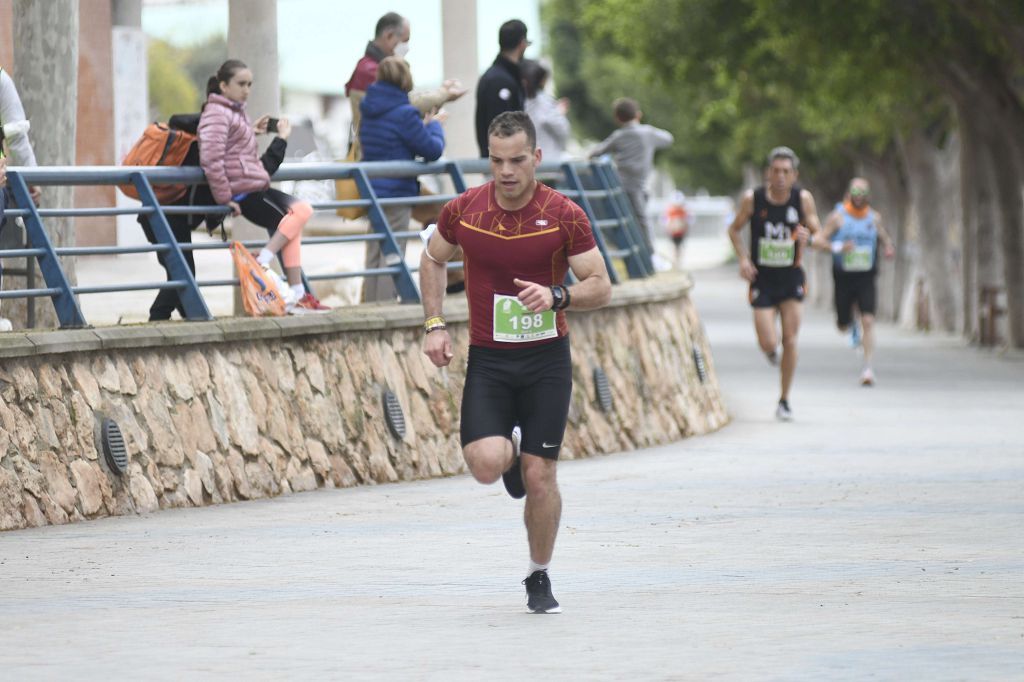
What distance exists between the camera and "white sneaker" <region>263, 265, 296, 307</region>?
1250 cm

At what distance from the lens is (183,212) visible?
12.3 meters

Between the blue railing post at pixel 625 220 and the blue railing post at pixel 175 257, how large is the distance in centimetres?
542

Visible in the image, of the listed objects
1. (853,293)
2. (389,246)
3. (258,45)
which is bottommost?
(853,293)

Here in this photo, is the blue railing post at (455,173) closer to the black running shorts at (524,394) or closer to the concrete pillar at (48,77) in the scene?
the concrete pillar at (48,77)

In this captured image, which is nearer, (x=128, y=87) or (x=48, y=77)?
(x=48, y=77)

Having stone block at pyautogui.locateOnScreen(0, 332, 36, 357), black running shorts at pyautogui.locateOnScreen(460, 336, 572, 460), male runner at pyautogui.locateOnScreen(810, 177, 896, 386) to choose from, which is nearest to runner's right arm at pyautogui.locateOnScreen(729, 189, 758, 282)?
male runner at pyautogui.locateOnScreen(810, 177, 896, 386)

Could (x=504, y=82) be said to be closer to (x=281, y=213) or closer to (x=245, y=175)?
(x=281, y=213)

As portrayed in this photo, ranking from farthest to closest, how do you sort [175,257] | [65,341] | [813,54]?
1. [813,54]
2. [175,257]
3. [65,341]

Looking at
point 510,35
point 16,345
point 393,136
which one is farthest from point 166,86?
point 16,345

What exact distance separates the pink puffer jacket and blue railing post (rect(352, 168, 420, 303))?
1277 mm

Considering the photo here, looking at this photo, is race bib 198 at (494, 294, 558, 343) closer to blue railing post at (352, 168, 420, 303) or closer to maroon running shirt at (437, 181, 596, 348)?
maroon running shirt at (437, 181, 596, 348)

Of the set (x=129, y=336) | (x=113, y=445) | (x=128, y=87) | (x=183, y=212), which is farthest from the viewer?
(x=128, y=87)

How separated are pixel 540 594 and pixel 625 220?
971 centimetres

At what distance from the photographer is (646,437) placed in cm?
1553
